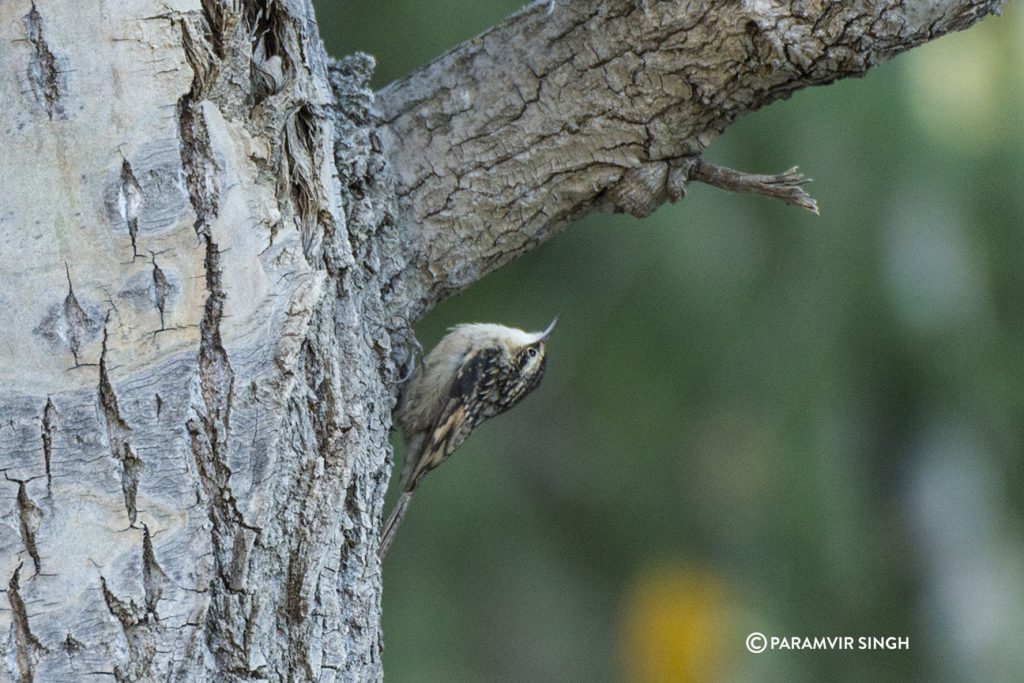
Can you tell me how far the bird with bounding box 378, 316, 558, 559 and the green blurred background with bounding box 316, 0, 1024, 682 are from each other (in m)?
0.95

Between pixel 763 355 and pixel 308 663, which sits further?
pixel 763 355

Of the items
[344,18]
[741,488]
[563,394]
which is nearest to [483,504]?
[563,394]

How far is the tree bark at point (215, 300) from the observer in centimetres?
144

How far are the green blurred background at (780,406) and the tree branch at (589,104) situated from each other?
77.9 inches

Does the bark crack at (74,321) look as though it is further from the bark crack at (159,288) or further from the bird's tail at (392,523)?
the bird's tail at (392,523)

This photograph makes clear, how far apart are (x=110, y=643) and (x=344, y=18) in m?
3.22

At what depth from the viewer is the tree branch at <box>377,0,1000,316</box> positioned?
5.72ft

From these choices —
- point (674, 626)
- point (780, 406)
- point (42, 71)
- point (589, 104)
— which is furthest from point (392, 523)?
point (674, 626)

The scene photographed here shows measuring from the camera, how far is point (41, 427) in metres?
1.44

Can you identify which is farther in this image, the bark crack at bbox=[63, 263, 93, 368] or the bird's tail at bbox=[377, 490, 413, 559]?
the bird's tail at bbox=[377, 490, 413, 559]

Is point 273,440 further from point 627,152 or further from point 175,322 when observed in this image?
point 627,152

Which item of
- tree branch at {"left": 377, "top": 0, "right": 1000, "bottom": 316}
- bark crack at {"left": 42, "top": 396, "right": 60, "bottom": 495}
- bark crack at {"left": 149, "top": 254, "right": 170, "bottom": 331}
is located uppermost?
tree branch at {"left": 377, "top": 0, "right": 1000, "bottom": 316}

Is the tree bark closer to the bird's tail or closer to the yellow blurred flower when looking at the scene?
the bird's tail

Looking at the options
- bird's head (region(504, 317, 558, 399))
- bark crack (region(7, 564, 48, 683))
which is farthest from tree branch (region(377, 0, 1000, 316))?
bird's head (region(504, 317, 558, 399))
